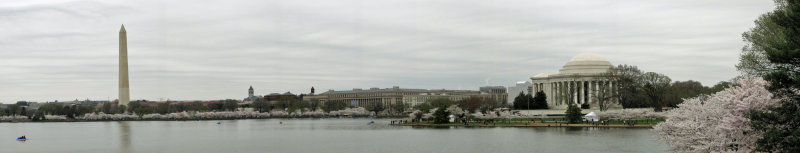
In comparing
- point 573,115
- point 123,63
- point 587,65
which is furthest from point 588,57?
point 123,63

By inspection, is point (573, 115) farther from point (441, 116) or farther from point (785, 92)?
point (785, 92)

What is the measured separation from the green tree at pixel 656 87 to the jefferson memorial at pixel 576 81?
14.1 meters

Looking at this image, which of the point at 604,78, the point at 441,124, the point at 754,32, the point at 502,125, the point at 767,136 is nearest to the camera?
the point at 767,136

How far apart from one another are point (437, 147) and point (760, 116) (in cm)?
3631

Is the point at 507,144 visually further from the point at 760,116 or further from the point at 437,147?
the point at 760,116

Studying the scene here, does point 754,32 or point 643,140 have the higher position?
point 754,32

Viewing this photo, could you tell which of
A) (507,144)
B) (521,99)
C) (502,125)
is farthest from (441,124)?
(507,144)

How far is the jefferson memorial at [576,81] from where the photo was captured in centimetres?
13512

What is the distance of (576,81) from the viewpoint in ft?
454

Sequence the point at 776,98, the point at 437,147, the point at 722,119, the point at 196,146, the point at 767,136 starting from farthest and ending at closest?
1. the point at 196,146
2. the point at 437,147
3. the point at 722,119
4. the point at 776,98
5. the point at 767,136

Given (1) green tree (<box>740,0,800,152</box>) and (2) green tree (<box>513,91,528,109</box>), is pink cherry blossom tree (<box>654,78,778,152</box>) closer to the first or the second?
(1) green tree (<box>740,0,800,152</box>)

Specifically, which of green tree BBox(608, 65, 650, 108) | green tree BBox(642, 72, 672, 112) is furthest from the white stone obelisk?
green tree BBox(642, 72, 672, 112)

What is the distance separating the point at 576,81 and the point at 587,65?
5427mm

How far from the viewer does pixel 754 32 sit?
4472cm
